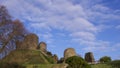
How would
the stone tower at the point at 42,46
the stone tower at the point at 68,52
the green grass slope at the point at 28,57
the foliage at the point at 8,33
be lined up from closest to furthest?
the foliage at the point at 8,33, the green grass slope at the point at 28,57, the stone tower at the point at 68,52, the stone tower at the point at 42,46

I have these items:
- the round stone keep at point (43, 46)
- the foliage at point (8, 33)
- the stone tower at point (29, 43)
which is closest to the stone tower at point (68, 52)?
the round stone keep at point (43, 46)

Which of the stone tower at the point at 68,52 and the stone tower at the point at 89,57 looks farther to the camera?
the stone tower at the point at 89,57

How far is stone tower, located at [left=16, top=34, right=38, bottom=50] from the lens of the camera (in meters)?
57.7

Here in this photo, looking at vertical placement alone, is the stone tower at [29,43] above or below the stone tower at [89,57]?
above

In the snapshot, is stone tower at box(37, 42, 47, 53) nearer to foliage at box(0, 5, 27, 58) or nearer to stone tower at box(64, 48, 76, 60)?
stone tower at box(64, 48, 76, 60)

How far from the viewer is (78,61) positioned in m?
36.7

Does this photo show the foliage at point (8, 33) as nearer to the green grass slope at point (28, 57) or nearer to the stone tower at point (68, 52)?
the green grass slope at point (28, 57)

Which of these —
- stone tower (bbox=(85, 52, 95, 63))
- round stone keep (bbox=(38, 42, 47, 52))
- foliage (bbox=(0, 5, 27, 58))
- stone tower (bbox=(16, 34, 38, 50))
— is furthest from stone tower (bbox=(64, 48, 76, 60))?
foliage (bbox=(0, 5, 27, 58))

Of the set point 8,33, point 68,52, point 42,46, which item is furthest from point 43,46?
point 8,33

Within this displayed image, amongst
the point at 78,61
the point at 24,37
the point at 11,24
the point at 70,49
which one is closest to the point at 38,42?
the point at 70,49

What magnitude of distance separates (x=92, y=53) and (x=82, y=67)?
1284 inches

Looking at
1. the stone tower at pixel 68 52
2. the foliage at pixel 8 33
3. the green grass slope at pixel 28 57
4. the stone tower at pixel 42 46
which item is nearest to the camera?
the foliage at pixel 8 33

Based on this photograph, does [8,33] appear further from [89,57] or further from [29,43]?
[89,57]

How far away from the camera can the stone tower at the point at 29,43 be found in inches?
2270
